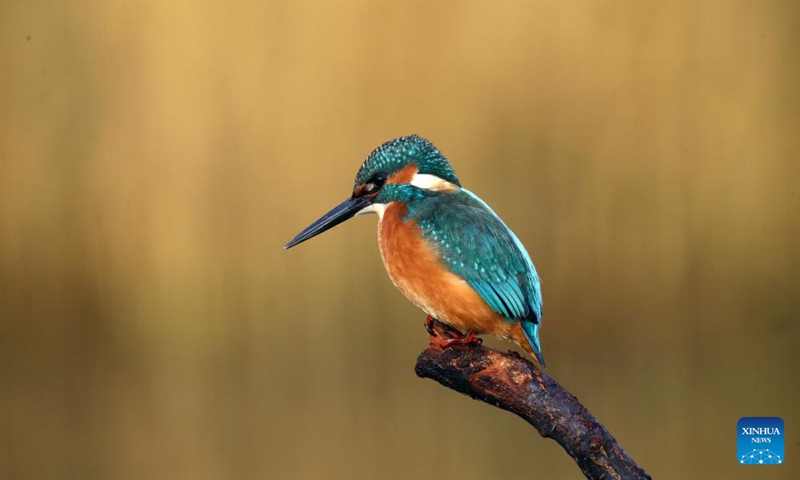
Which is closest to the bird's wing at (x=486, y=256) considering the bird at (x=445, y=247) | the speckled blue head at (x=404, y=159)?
the bird at (x=445, y=247)

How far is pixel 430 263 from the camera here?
7.45ft

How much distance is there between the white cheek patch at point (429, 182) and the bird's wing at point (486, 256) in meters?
0.08

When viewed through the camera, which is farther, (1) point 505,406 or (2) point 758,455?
(2) point 758,455

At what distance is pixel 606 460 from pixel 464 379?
363 mm

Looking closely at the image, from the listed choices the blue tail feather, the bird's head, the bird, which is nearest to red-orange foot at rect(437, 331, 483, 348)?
the bird

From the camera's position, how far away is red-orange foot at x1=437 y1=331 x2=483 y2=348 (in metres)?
2.25

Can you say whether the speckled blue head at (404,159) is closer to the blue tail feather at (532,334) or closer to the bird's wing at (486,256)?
the bird's wing at (486,256)

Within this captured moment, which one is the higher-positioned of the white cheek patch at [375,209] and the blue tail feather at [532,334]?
the white cheek patch at [375,209]

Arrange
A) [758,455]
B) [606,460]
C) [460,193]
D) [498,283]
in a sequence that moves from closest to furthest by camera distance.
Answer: [606,460] → [498,283] → [460,193] → [758,455]

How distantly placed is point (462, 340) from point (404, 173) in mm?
429

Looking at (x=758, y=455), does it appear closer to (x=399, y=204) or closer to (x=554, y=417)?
(x=554, y=417)

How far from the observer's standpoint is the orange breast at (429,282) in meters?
2.23

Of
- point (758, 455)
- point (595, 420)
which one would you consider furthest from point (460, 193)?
point (758, 455)

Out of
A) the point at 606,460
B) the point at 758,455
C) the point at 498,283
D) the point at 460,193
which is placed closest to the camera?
the point at 606,460
